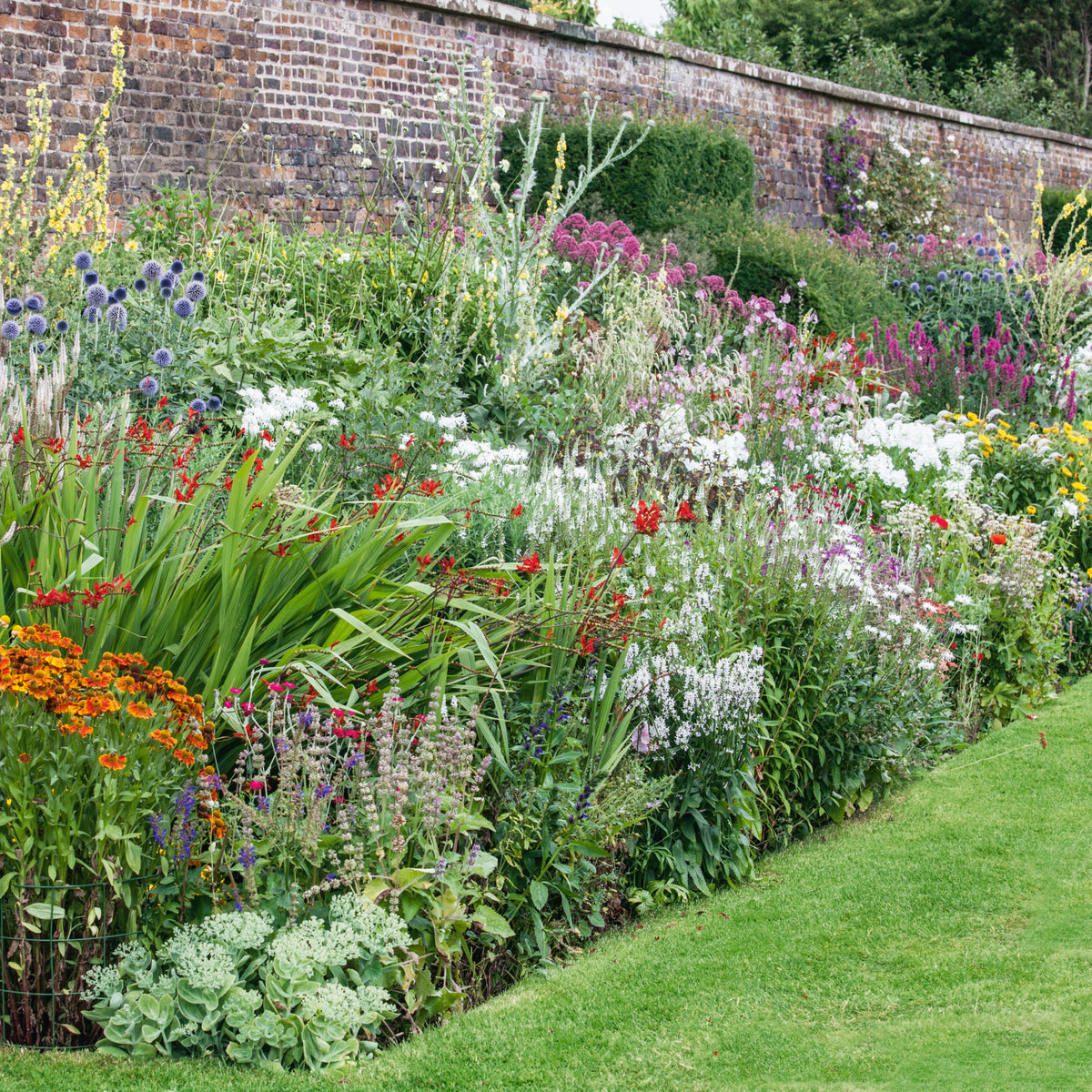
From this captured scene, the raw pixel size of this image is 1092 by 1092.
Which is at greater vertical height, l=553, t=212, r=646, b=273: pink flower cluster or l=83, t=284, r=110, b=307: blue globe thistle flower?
l=553, t=212, r=646, b=273: pink flower cluster

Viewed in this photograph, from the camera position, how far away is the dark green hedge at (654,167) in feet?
41.4

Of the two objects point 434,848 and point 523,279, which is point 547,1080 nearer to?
point 434,848

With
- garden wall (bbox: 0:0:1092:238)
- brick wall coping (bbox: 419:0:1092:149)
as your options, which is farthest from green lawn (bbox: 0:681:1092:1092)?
brick wall coping (bbox: 419:0:1092:149)

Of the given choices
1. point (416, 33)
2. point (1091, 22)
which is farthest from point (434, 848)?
point (1091, 22)

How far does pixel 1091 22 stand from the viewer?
110ft

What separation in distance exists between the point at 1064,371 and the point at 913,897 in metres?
5.31

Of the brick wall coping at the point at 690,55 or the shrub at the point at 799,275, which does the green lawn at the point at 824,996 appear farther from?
the brick wall coping at the point at 690,55

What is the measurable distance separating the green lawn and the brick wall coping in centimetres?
1150

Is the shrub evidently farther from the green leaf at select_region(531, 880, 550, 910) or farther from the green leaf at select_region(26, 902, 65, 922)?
the green leaf at select_region(26, 902, 65, 922)

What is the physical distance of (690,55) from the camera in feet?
52.7

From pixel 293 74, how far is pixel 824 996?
36.9ft

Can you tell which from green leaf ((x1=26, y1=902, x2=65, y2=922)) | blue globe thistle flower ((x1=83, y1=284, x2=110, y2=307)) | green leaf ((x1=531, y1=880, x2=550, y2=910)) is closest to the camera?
green leaf ((x1=26, y1=902, x2=65, y2=922))

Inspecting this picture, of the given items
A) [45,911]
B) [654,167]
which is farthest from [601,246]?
[45,911]

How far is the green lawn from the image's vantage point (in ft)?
8.57
